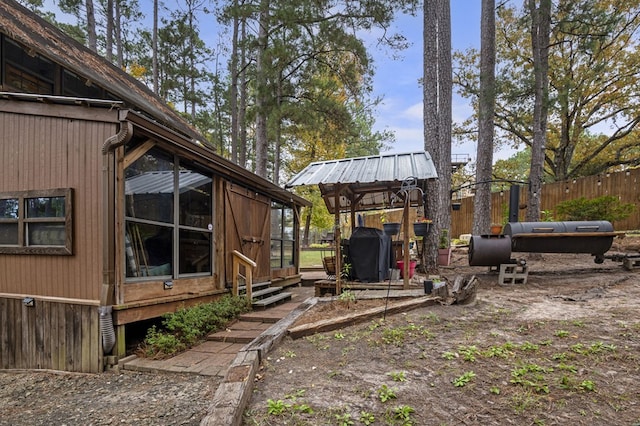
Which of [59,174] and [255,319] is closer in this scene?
[59,174]

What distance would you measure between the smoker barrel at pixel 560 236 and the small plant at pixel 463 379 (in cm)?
503

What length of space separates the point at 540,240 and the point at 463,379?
5.55 m

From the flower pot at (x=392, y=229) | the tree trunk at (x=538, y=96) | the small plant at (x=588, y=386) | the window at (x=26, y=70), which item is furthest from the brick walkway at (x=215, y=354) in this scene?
the tree trunk at (x=538, y=96)

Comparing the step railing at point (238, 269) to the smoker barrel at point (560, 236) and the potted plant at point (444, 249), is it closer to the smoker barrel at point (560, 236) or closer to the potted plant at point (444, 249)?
the potted plant at point (444, 249)

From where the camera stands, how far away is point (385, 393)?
2.34 meters

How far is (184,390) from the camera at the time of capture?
3.05m

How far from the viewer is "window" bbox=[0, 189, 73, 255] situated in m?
3.95

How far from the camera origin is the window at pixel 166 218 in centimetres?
412

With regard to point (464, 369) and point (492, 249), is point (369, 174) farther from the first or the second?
point (464, 369)

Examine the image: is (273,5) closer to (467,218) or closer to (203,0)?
(203,0)

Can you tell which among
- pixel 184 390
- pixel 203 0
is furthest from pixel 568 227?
pixel 203 0

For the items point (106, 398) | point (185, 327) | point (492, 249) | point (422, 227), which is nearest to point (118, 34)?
point (185, 327)

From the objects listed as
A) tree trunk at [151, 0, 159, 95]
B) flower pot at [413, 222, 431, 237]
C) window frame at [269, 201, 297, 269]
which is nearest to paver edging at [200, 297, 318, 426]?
flower pot at [413, 222, 431, 237]

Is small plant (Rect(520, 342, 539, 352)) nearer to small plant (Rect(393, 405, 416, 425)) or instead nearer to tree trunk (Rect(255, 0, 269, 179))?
small plant (Rect(393, 405, 416, 425))
